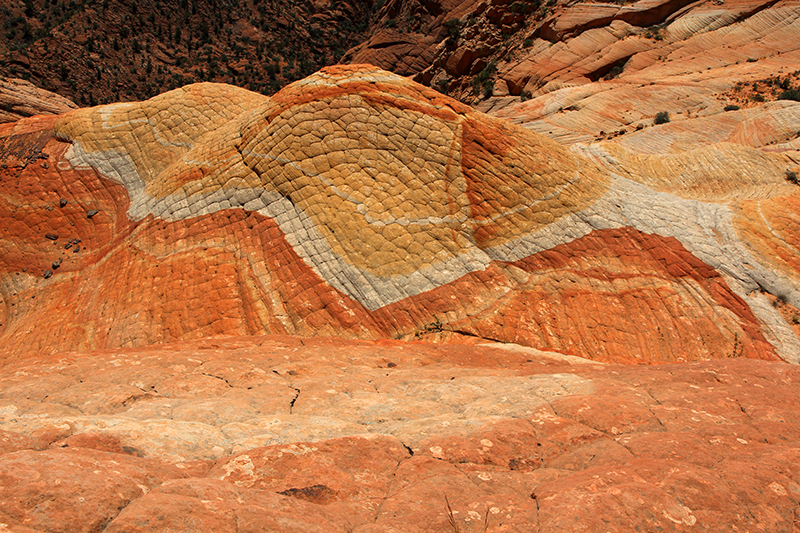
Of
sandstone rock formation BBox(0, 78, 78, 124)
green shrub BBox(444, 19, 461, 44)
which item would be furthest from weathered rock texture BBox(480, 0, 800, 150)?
sandstone rock formation BBox(0, 78, 78, 124)

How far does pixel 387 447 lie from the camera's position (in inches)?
178

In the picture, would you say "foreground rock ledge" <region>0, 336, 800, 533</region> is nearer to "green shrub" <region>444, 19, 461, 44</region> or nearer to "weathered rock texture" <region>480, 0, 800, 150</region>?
"weathered rock texture" <region>480, 0, 800, 150</region>

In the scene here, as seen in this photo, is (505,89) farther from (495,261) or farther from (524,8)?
(495,261)

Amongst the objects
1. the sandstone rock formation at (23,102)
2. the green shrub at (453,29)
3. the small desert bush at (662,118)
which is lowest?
the small desert bush at (662,118)

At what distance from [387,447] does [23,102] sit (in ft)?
82.5

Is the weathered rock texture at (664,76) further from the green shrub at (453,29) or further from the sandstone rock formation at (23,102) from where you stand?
the sandstone rock formation at (23,102)

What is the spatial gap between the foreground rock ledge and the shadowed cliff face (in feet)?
9.29

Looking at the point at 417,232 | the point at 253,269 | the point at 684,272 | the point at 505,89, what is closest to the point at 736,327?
the point at 684,272

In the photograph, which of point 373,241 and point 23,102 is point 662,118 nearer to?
point 373,241

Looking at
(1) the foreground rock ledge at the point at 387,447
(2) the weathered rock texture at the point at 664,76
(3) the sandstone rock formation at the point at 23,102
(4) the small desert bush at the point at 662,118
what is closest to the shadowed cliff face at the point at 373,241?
(1) the foreground rock ledge at the point at 387,447

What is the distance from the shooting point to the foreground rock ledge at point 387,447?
310 centimetres

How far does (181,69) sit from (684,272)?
62.5m

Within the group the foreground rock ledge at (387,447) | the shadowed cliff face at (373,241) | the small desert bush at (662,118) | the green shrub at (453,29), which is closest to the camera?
the foreground rock ledge at (387,447)

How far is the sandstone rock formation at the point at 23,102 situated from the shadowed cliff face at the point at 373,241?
8036 millimetres
